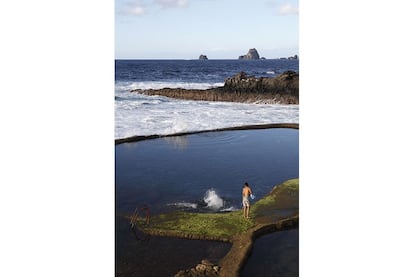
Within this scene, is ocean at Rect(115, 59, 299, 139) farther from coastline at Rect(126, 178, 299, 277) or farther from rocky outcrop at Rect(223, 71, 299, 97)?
coastline at Rect(126, 178, 299, 277)

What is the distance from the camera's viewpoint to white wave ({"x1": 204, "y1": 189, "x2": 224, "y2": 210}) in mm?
16850

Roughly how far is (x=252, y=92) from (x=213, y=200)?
4006 centimetres

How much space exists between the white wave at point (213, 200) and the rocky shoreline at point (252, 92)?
32.7 meters

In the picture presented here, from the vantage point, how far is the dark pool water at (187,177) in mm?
12945

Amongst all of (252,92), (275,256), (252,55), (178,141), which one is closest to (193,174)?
(178,141)

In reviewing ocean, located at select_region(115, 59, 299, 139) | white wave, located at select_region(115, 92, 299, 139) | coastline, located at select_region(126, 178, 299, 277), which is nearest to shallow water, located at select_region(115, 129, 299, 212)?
coastline, located at select_region(126, 178, 299, 277)

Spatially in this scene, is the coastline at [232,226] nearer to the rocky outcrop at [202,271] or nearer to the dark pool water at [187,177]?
the rocky outcrop at [202,271]

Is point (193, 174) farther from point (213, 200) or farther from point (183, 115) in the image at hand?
point (183, 115)

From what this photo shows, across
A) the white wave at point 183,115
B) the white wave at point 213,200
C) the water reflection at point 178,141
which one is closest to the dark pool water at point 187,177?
the water reflection at point 178,141

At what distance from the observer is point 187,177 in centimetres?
2044

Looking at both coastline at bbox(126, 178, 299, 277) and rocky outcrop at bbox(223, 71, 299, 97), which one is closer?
coastline at bbox(126, 178, 299, 277)

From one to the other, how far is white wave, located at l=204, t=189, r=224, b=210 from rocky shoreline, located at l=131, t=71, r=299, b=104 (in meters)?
32.7
